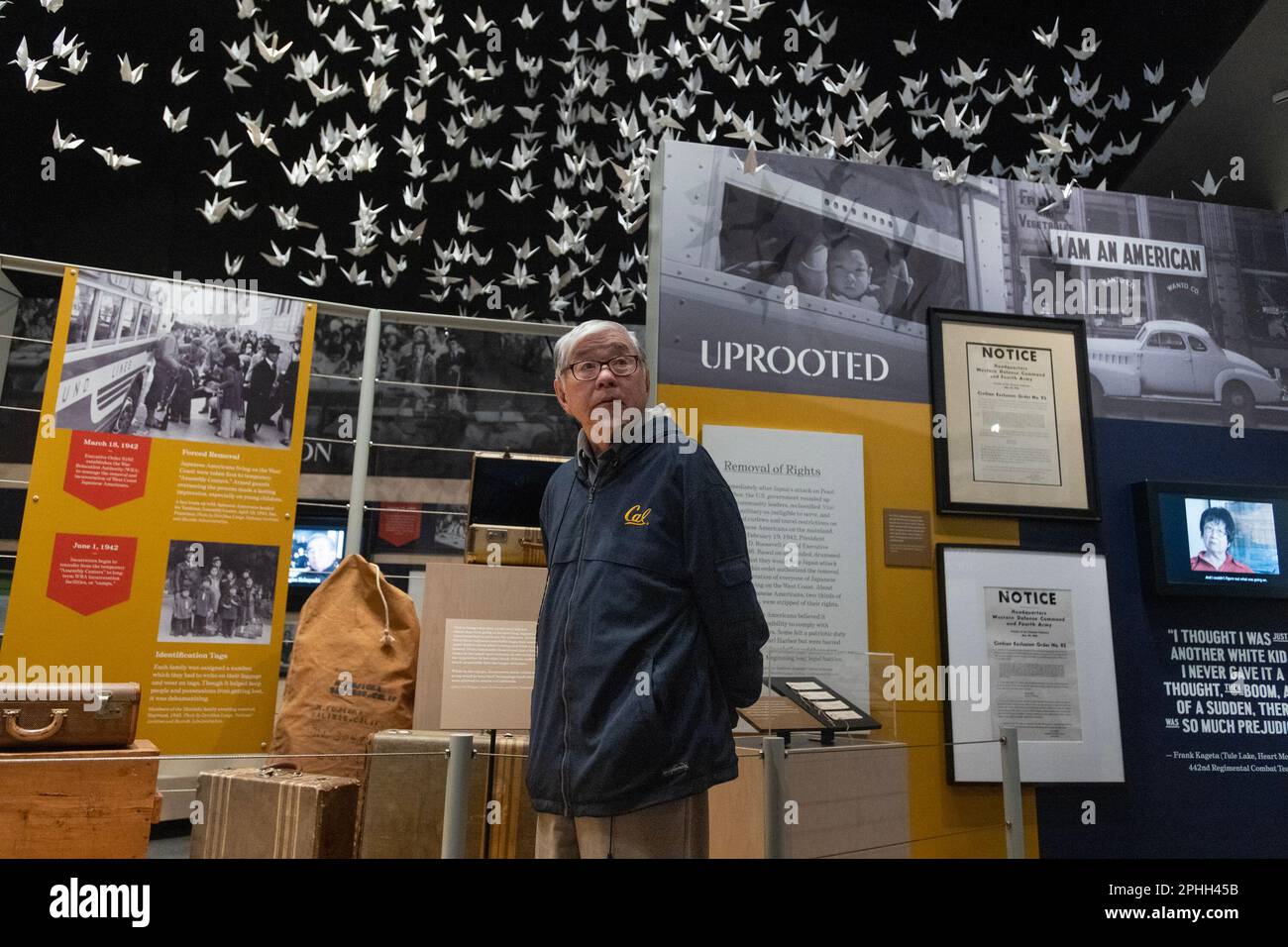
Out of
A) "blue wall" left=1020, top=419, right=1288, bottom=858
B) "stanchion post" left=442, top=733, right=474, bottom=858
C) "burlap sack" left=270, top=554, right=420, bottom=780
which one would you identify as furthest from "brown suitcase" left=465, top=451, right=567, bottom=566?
"blue wall" left=1020, top=419, right=1288, bottom=858

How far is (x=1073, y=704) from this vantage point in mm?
3430

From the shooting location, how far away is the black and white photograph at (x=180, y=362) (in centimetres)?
384

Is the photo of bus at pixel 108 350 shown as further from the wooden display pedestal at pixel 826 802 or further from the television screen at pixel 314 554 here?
the wooden display pedestal at pixel 826 802

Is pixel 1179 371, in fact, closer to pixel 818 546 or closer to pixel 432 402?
pixel 818 546

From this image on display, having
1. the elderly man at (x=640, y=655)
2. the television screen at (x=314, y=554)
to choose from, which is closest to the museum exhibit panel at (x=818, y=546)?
the elderly man at (x=640, y=655)

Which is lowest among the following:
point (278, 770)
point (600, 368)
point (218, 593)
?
point (278, 770)

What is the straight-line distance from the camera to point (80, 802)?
2795mm

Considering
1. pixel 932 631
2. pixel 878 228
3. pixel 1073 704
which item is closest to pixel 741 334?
pixel 878 228

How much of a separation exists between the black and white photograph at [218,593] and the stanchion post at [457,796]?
2376mm

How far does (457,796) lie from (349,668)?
67.2 inches

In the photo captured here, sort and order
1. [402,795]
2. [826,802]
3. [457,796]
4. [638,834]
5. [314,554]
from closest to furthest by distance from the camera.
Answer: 1. [638,834]
2. [457,796]
3. [826,802]
4. [402,795]
5. [314,554]

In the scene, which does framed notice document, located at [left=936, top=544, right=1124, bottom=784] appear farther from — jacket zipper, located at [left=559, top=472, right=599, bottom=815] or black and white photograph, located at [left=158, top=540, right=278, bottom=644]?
black and white photograph, located at [left=158, top=540, right=278, bottom=644]

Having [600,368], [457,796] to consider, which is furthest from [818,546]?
[457,796]

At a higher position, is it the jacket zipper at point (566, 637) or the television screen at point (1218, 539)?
the television screen at point (1218, 539)
